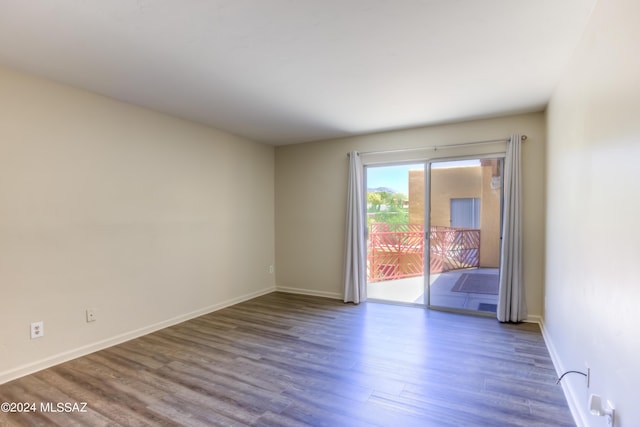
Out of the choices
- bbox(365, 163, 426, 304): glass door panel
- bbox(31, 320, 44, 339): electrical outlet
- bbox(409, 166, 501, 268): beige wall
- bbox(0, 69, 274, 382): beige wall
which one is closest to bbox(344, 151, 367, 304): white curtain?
bbox(365, 163, 426, 304): glass door panel

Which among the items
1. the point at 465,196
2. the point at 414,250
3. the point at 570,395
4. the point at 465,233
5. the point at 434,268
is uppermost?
the point at 465,196

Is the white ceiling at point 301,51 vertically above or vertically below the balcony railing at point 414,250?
above

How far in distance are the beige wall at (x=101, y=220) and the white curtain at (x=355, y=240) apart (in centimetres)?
165

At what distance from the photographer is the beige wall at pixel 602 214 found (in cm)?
124

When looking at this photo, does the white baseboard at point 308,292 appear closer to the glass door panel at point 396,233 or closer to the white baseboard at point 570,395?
the glass door panel at point 396,233

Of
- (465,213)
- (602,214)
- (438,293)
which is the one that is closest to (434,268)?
(438,293)

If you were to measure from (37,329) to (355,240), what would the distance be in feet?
11.4

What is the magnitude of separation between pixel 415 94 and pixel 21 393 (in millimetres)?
3960

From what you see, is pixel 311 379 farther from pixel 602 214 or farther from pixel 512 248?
pixel 512 248

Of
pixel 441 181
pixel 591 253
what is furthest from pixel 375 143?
pixel 591 253

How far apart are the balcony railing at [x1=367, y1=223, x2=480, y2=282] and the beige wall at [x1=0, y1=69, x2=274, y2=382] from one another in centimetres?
211

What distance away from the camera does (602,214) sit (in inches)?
62.7

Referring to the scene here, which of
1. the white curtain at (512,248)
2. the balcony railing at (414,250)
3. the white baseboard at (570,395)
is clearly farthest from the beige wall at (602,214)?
the balcony railing at (414,250)

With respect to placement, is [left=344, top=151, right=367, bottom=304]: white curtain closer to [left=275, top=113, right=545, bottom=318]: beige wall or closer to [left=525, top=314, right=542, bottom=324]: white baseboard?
[left=275, top=113, right=545, bottom=318]: beige wall
